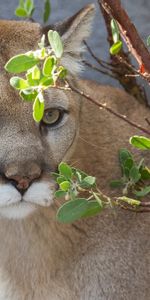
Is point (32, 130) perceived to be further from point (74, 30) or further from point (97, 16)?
point (97, 16)

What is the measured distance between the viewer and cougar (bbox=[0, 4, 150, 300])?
122 inches

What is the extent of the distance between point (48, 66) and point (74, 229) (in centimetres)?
124

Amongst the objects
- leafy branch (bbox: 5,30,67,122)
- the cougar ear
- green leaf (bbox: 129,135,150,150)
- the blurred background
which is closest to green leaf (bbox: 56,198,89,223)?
green leaf (bbox: 129,135,150,150)

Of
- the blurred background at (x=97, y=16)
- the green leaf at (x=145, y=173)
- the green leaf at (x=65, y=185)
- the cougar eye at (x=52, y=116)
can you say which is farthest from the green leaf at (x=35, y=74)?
the blurred background at (x=97, y=16)

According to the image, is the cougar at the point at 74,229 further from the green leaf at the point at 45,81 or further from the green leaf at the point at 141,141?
the green leaf at the point at 45,81

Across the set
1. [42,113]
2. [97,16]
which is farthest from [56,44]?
[97,16]

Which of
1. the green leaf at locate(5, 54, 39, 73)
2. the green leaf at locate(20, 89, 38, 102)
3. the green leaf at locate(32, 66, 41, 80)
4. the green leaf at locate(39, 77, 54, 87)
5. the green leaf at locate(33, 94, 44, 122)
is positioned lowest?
the green leaf at locate(33, 94, 44, 122)

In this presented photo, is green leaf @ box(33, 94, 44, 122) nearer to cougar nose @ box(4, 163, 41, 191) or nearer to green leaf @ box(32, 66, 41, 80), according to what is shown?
green leaf @ box(32, 66, 41, 80)

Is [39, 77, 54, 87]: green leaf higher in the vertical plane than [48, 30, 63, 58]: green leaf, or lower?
lower

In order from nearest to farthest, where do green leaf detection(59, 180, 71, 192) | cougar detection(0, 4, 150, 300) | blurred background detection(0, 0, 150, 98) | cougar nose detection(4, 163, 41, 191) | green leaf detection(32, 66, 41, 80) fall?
green leaf detection(32, 66, 41, 80), green leaf detection(59, 180, 71, 192), cougar nose detection(4, 163, 41, 191), cougar detection(0, 4, 150, 300), blurred background detection(0, 0, 150, 98)

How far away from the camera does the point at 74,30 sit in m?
3.14

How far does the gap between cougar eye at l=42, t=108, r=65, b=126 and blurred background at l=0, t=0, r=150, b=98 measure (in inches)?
81.8

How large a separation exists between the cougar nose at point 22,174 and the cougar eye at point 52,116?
21 centimetres

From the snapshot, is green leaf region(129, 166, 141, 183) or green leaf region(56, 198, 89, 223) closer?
green leaf region(56, 198, 89, 223)
